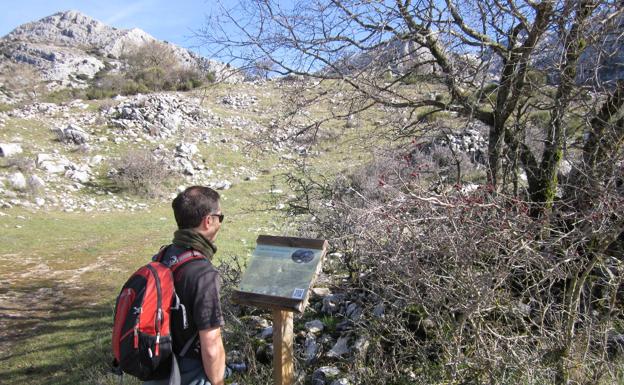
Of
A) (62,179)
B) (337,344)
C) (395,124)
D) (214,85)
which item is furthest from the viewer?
(62,179)

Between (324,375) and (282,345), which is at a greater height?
(282,345)

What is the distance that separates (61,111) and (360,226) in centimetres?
2066

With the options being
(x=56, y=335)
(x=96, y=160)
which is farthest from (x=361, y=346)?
(x=96, y=160)

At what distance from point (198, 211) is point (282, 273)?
0.67 m

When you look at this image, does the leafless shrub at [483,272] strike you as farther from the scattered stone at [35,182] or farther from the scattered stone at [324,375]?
the scattered stone at [35,182]

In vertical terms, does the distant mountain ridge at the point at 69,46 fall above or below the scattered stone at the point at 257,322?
above

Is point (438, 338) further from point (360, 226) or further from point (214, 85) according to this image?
point (214, 85)

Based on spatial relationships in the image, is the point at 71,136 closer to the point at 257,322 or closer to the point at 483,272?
the point at 257,322

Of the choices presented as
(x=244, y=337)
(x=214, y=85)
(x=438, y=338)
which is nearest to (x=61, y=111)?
(x=214, y=85)

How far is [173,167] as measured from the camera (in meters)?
16.0

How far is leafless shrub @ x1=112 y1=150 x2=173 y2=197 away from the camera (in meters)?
14.3

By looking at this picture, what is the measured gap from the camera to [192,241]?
91.9 inches

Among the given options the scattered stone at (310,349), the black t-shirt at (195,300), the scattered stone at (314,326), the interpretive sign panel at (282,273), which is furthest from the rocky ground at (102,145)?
the black t-shirt at (195,300)

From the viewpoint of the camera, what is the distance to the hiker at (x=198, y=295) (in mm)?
2236
